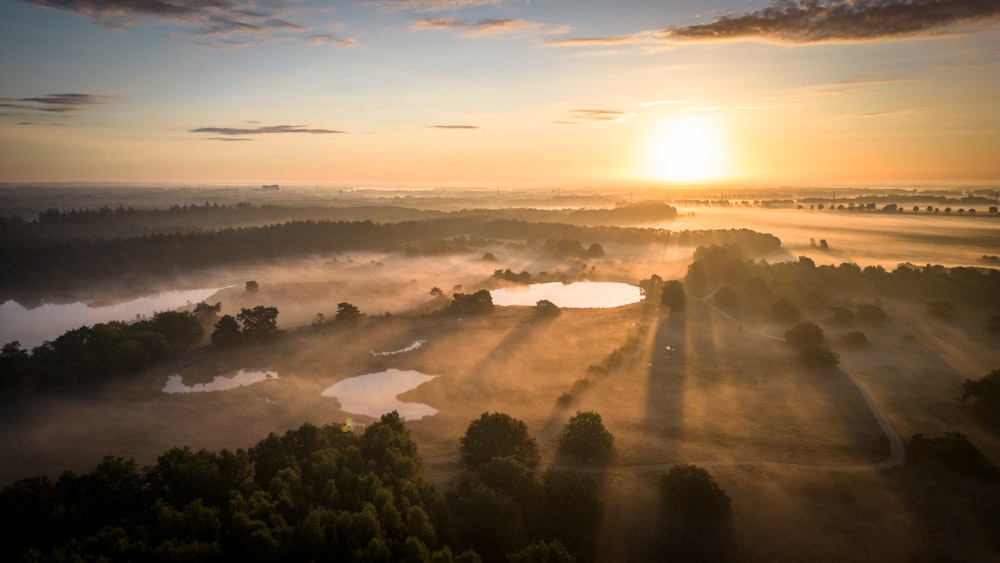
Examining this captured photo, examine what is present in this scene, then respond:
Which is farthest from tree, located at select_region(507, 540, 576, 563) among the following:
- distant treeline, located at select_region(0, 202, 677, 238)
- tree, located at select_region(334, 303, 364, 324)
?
distant treeline, located at select_region(0, 202, 677, 238)

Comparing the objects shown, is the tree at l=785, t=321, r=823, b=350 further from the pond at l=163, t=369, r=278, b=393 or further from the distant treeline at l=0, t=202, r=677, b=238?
the distant treeline at l=0, t=202, r=677, b=238

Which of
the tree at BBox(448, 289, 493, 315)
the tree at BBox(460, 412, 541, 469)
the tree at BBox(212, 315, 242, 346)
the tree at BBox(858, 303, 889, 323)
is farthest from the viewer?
the tree at BBox(448, 289, 493, 315)

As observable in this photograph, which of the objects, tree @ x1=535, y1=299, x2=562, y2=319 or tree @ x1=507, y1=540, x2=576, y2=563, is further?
tree @ x1=535, y1=299, x2=562, y2=319

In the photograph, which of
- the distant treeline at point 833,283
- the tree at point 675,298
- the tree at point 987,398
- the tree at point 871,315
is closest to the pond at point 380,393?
the tree at point 675,298

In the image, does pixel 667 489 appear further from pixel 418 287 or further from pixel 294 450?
pixel 418 287

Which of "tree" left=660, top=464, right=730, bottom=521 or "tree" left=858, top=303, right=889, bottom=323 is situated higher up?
"tree" left=858, top=303, right=889, bottom=323

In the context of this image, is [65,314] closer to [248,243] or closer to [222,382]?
[248,243]

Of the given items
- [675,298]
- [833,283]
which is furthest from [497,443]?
[833,283]

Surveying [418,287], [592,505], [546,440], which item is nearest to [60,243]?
[418,287]
